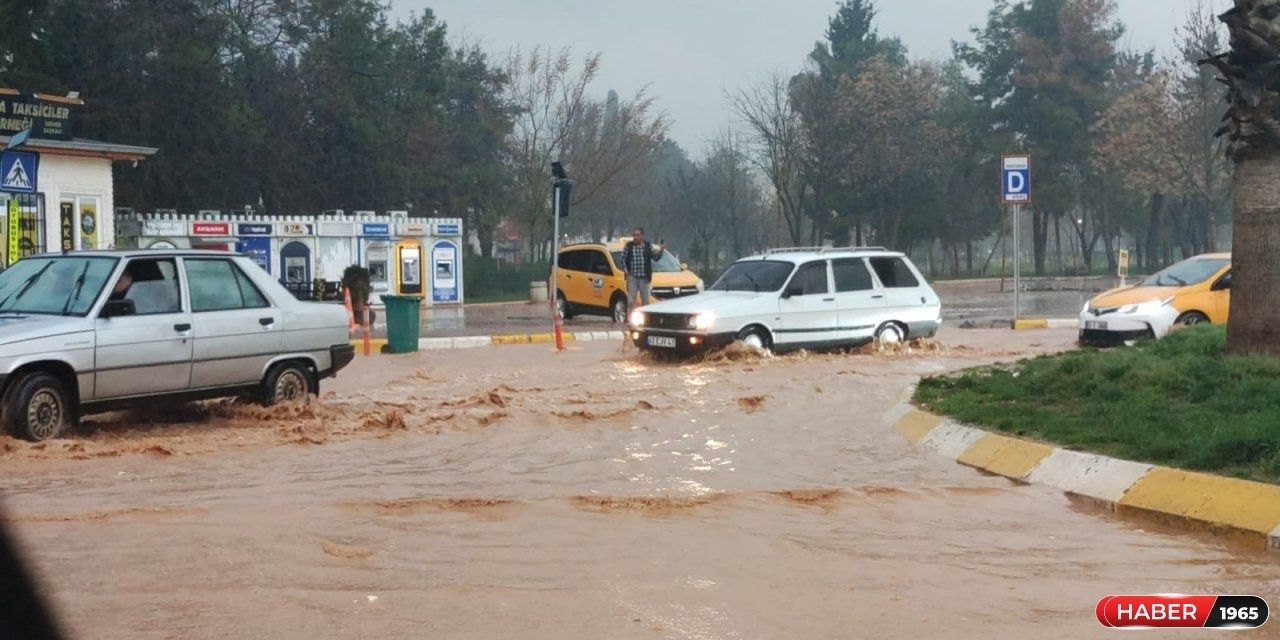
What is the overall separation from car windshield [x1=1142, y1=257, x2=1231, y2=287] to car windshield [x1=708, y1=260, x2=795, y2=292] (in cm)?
544

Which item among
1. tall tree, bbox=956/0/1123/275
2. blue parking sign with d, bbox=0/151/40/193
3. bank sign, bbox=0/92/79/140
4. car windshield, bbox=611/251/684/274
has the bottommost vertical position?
car windshield, bbox=611/251/684/274

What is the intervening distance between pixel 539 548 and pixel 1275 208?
723 centimetres

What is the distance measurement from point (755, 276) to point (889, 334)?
2.12m

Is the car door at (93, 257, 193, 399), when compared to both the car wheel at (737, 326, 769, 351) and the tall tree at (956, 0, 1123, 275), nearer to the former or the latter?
the car wheel at (737, 326, 769, 351)

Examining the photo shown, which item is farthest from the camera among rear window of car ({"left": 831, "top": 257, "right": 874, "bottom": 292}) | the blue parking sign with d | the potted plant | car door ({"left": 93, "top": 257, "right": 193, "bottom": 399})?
the potted plant

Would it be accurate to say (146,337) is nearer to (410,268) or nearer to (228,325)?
(228,325)

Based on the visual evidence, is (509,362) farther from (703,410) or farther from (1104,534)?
(1104,534)

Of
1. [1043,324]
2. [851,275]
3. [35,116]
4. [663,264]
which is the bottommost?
[1043,324]

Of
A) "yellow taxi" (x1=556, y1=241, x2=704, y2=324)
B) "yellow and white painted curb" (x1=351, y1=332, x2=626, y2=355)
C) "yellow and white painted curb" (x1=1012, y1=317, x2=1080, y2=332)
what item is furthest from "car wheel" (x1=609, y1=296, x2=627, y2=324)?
"yellow and white painted curb" (x1=1012, y1=317, x2=1080, y2=332)

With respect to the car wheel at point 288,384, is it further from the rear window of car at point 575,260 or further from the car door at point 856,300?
the rear window of car at point 575,260

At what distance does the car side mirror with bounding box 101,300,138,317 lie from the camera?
10297 mm

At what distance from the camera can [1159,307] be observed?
18.0m

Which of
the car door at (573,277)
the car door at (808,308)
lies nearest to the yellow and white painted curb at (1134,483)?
the car door at (808,308)

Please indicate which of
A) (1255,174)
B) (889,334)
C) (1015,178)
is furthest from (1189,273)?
(1255,174)
